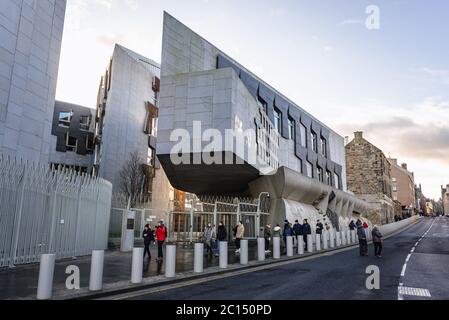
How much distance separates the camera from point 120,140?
41.5 m

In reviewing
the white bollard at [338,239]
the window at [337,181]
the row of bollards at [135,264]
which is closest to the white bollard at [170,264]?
the row of bollards at [135,264]

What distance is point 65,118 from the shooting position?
51.2 m

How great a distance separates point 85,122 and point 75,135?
336cm

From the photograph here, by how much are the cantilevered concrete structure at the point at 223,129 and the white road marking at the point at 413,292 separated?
563 inches

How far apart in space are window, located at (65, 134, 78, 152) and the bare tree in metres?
13.8

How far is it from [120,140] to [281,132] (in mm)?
19330

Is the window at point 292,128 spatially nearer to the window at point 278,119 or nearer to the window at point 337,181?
the window at point 278,119

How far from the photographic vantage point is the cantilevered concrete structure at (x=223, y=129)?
884 inches

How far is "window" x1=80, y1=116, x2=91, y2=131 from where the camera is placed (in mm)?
52906

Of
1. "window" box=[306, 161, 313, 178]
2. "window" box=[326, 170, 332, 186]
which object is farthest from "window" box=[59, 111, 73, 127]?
"window" box=[326, 170, 332, 186]

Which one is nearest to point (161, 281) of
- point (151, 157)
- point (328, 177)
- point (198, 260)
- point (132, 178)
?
point (198, 260)

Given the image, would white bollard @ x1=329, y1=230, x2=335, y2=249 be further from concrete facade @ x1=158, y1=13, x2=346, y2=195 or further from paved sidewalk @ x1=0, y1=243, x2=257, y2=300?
paved sidewalk @ x1=0, y1=243, x2=257, y2=300

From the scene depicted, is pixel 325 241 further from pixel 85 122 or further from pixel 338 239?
pixel 85 122
